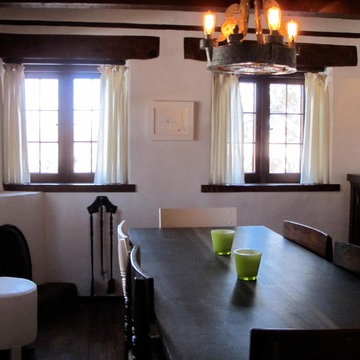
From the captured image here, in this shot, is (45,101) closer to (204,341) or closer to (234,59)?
(234,59)

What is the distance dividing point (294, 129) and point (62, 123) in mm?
2161

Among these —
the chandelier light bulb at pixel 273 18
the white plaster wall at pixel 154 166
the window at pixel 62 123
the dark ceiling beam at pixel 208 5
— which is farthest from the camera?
the window at pixel 62 123

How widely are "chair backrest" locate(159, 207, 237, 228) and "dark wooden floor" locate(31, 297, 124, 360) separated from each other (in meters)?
0.94

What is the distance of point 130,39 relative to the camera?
4641 mm

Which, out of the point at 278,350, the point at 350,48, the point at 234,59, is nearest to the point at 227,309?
the point at 278,350

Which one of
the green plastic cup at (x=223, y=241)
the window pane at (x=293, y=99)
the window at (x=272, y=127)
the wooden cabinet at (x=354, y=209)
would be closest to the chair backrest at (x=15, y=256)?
the window at (x=272, y=127)

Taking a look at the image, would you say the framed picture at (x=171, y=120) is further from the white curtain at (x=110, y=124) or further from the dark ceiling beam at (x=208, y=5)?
the dark ceiling beam at (x=208, y=5)

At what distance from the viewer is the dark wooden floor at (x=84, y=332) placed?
3541mm

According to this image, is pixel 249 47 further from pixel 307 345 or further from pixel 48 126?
pixel 48 126

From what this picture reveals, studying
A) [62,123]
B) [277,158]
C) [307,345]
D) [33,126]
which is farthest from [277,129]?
[307,345]

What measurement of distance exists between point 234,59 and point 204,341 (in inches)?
53.6

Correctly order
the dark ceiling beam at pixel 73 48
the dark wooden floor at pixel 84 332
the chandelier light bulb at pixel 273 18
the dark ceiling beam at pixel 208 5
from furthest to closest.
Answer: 1. the dark ceiling beam at pixel 73 48
2. the dark ceiling beam at pixel 208 5
3. the dark wooden floor at pixel 84 332
4. the chandelier light bulb at pixel 273 18

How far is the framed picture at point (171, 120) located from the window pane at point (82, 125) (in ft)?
1.88

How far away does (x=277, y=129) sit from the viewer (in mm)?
5078
